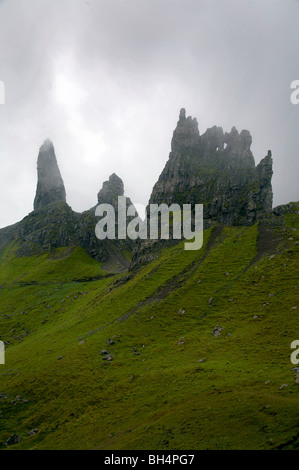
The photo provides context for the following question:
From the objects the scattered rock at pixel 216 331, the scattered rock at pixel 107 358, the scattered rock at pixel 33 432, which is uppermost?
the scattered rock at pixel 216 331

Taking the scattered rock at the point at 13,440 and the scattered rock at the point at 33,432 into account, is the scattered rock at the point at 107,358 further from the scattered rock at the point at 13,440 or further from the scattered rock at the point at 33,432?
the scattered rock at the point at 13,440

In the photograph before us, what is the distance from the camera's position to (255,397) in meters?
35.1

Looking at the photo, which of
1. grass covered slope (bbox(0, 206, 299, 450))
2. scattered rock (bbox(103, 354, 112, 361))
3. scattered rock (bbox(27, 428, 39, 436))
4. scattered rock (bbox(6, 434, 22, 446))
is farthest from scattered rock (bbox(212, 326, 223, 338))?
scattered rock (bbox(6, 434, 22, 446))

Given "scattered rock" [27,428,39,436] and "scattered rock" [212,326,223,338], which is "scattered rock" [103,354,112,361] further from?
"scattered rock" [212,326,223,338]

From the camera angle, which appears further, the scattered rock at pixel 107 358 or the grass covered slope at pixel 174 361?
the scattered rock at pixel 107 358

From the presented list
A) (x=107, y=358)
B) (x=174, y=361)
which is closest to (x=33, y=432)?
(x=107, y=358)

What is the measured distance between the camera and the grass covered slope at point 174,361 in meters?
32.5

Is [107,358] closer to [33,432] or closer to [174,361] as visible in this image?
[174,361]

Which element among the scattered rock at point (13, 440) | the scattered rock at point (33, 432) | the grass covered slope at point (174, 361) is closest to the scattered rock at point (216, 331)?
the grass covered slope at point (174, 361)

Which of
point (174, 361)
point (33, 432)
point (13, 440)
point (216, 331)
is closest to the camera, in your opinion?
point (13, 440)

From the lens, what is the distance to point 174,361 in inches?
2259

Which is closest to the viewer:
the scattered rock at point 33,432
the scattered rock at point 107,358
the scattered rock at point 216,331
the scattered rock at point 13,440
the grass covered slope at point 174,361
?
the grass covered slope at point 174,361

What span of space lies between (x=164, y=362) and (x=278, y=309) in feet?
104
